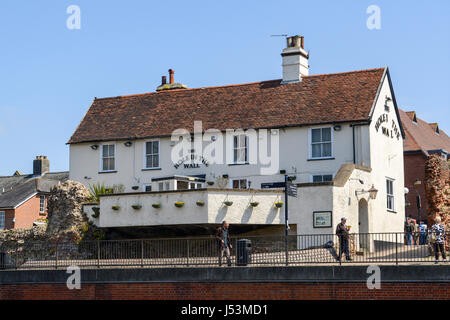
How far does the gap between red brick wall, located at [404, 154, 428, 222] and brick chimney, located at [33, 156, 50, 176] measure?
35.8 meters

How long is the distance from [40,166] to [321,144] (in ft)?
137

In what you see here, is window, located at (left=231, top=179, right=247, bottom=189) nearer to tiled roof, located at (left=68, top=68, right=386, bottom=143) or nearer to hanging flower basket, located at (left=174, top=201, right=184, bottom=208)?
tiled roof, located at (left=68, top=68, right=386, bottom=143)

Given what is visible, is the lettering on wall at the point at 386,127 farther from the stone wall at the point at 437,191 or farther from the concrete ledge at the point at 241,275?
the concrete ledge at the point at 241,275

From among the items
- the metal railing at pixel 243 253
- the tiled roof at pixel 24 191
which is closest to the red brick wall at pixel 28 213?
the tiled roof at pixel 24 191

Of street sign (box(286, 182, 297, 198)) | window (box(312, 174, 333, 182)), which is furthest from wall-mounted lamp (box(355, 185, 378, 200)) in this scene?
street sign (box(286, 182, 297, 198))

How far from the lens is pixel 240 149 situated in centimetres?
3769

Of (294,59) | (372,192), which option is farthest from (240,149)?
(372,192)

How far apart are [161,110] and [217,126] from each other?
4.54 metres

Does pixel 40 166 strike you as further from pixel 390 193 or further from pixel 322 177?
pixel 390 193

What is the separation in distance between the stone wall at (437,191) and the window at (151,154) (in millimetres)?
14416

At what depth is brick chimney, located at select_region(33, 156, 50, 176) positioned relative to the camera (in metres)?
71.2
